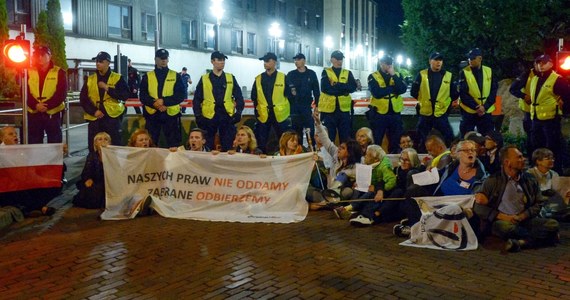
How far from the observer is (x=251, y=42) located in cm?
5097

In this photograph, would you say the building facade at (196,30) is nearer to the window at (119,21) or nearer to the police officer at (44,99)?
the window at (119,21)

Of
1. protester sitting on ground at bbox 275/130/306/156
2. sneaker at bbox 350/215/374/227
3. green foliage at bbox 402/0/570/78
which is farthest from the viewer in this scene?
green foliage at bbox 402/0/570/78

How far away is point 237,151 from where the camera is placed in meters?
9.49

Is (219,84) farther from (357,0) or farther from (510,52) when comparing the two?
(357,0)

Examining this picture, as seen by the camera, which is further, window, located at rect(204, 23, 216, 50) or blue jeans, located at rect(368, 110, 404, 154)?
window, located at rect(204, 23, 216, 50)

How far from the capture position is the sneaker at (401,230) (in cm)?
723

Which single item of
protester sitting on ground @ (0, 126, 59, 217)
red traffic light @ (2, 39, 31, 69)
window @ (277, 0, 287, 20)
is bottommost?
protester sitting on ground @ (0, 126, 59, 217)

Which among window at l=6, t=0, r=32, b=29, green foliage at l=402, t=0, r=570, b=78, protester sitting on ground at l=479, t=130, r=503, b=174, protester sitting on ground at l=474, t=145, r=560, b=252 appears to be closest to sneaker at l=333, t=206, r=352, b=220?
protester sitting on ground at l=474, t=145, r=560, b=252

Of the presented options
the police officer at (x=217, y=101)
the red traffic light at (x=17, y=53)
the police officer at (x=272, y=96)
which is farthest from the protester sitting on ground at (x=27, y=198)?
the police officer at (x=272, y=96)

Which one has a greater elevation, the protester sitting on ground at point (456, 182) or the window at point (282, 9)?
the window at point (282, 9)

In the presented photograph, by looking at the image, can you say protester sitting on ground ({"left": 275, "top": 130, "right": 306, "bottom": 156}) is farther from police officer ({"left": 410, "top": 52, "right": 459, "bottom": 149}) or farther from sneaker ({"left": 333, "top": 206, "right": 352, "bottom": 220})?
police officer ({"left": 410, "top": 52, "right": 459, "bottom": 149})

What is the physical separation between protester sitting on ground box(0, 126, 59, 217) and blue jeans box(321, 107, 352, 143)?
4759 mm

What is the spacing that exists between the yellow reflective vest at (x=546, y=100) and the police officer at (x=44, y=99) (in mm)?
7728

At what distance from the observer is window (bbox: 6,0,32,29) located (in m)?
29.1
